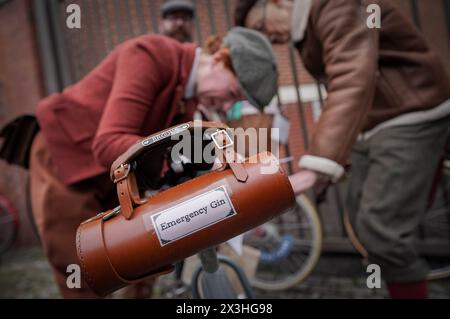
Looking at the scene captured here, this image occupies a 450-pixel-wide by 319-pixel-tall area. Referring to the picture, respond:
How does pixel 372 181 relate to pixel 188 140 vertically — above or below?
below

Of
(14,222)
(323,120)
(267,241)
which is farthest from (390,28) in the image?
(14,222)

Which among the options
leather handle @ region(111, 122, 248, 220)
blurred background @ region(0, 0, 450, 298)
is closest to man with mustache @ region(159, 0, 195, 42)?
blurred background @ region(0, 0, 450, 298)

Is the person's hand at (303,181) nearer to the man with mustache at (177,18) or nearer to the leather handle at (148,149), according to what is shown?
the leather handle at (148,149)

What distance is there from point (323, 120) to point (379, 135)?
21.3 inches

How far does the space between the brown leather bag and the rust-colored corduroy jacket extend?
22 centimetres

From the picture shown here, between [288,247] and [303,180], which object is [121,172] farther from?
[288,247]

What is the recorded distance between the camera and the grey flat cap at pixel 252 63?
3.72 ft

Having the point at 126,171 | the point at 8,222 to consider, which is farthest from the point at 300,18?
the point at 8,222

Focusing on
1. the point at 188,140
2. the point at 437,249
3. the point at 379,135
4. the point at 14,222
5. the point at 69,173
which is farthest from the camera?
the point at 14,222

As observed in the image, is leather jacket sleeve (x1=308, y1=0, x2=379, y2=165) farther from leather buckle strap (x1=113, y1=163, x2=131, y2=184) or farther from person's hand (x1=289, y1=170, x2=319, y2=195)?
leather buckle strap (x1=113, y1=163, x2=131, y2=184)

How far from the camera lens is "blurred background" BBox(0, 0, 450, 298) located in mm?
2566

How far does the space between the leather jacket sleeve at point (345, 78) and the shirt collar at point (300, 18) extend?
13cm

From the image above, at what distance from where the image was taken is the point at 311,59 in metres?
1.41
